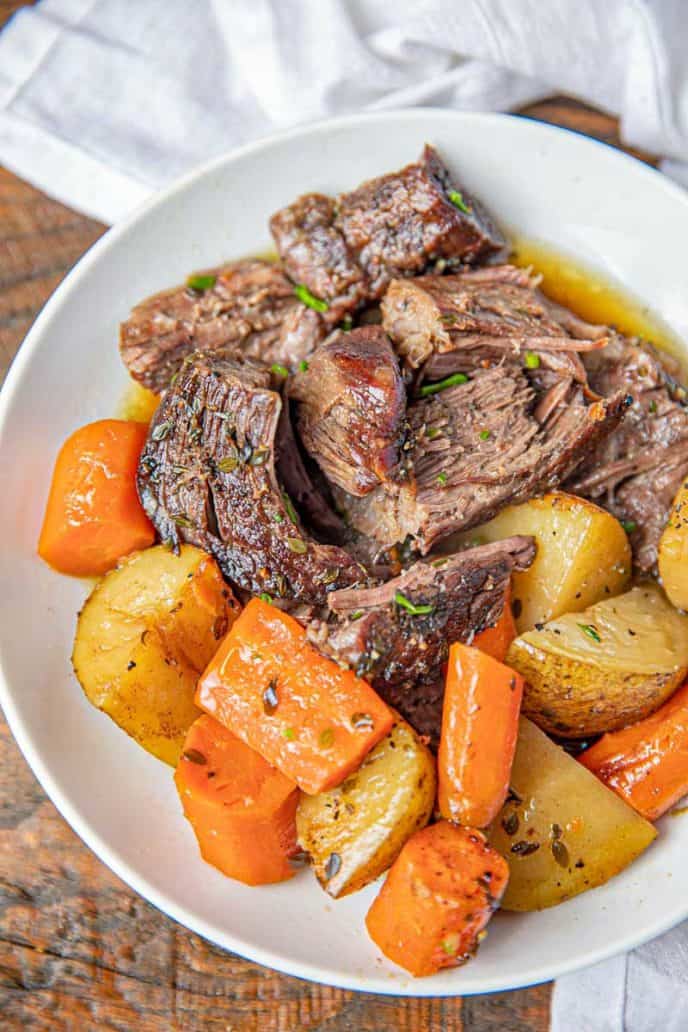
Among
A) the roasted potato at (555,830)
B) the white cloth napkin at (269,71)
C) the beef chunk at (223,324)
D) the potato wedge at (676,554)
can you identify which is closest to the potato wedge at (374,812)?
the roasted potato at (555,830)

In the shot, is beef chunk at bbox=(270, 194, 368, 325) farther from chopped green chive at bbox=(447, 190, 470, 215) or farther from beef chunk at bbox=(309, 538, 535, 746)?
beef chunk at bbox=(309, 538, 535, 746)

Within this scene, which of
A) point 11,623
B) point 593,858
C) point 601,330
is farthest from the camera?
point 601,330

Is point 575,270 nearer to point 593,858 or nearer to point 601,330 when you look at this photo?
point 601,330

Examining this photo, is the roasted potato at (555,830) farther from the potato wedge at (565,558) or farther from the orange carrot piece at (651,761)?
the potato wedge at (565,558)

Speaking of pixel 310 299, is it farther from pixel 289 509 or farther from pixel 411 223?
pixel 289 509

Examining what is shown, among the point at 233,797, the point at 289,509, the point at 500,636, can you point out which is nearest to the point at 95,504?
the point at 289,509

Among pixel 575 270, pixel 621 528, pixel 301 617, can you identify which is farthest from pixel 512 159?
pixel 301 617
